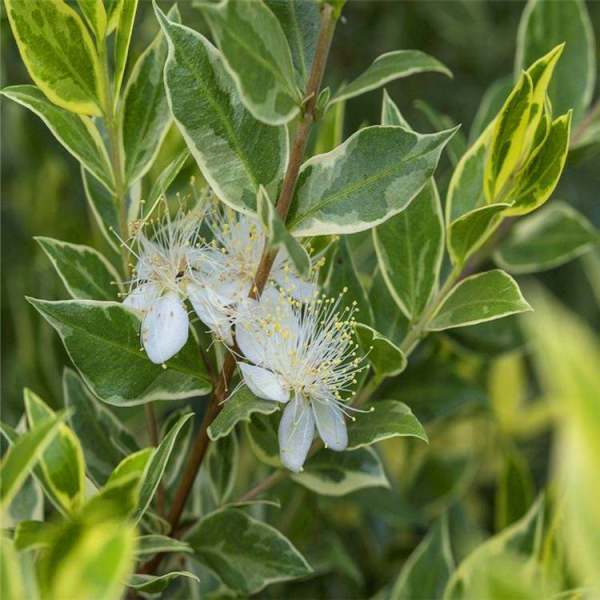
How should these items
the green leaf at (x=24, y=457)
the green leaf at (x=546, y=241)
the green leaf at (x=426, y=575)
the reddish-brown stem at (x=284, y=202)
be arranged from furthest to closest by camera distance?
1. the green leaf at (x=546, y=241)
2. the green leaf at (x=426, y=575)
3. the reddish-brown stem at (x=284, y=202)
4. the green leaf at (x=24, y=457)

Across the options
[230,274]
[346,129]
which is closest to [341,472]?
[230,274]

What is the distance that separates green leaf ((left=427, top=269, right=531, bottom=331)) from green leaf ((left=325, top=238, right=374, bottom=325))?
0.05 m

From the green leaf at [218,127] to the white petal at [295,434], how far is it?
143 millimetres

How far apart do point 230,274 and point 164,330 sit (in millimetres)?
60

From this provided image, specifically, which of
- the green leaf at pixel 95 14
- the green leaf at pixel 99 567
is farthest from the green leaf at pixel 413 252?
the green leaf at pixel 99 567

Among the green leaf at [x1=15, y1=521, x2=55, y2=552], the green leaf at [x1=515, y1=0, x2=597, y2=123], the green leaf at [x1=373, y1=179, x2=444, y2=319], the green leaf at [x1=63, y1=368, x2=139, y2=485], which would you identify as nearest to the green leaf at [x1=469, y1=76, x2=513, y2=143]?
the green leaf at [x1=515, y1=0, x2=597, y2=123]

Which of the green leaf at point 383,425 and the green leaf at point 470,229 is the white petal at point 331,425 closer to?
the green leaf at point 383,425

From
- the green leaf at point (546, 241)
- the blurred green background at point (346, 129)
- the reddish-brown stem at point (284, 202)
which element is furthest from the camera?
the blurred green background at point (346, 129)

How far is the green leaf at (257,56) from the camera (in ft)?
Result: 1.75

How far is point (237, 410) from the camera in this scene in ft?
2.02

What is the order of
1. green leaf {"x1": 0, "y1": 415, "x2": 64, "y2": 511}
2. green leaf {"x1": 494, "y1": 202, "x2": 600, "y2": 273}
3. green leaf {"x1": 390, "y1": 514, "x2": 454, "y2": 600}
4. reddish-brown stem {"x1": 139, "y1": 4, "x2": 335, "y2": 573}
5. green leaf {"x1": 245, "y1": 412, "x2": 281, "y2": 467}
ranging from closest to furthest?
green leaf {"x1": 0, "y1": 415, "x2": 64, "y2": 511}, reddish-brown stem {"x1": 139, "y1": 4, "x2": 335, "y2": 573}, green leaf {"x1": 245, "y1": 412, "x2": 281, "y2": 467}, green leaf {"x1": 390, "y1": 514, "x2": 454, "y2": 600}, green leaf {"x1": 494, "y1": 202, "x2": 600, "y2": 273}

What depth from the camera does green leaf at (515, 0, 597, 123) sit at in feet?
2.94

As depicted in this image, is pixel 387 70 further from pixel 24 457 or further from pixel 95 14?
pixel 24 457

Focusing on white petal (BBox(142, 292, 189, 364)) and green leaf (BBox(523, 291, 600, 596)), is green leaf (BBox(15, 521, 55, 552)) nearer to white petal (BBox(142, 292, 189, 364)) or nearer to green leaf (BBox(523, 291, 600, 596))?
white petal (BBox(142, 292, 189, 364))
